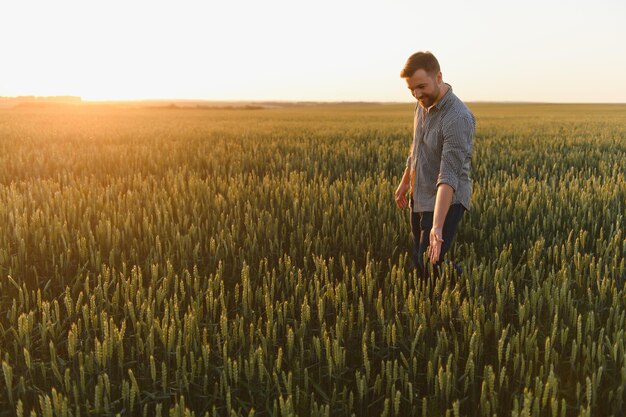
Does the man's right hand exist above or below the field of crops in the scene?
above

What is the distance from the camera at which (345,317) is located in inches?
101

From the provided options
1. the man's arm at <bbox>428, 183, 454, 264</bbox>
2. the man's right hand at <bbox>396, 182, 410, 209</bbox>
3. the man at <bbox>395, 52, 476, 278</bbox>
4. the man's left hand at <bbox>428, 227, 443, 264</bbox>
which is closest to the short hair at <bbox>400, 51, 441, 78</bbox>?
the man at <bbox>395, 52, 476, 278</bbox>

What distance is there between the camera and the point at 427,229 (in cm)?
315

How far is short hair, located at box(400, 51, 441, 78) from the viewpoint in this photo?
2.68m

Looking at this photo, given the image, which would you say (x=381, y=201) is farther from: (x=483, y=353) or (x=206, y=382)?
(x=206, y=382)

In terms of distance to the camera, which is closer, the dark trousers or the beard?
the beard

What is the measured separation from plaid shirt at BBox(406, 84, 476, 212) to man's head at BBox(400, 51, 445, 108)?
0.42ft

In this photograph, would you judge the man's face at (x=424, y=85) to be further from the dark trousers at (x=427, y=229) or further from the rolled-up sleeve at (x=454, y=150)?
the dark trousers at (x=427, y=229)

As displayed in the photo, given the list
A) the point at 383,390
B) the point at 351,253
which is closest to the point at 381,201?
the point at 351,253

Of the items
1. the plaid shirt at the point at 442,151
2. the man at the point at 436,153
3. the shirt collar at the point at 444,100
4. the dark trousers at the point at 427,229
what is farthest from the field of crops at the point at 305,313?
the shirt collar at the point at 444,100

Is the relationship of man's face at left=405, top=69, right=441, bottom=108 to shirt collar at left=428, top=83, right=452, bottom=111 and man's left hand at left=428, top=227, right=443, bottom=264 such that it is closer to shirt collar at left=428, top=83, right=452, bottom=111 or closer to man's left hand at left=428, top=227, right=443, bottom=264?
shirt collar at left=428, top=83, right=452, bottom=111

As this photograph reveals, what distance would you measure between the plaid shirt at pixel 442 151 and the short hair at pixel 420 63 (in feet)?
0.71

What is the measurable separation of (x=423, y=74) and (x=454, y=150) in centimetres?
40

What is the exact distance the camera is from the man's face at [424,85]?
8.86 feet
